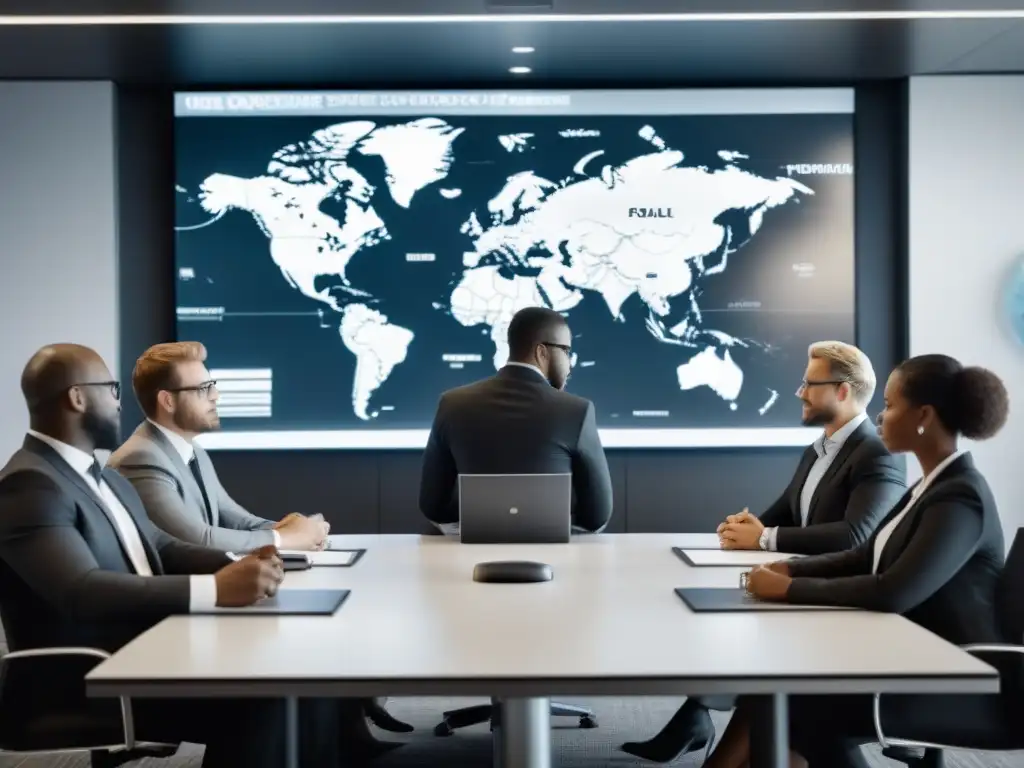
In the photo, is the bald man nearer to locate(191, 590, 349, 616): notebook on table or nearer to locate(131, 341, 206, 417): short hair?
locate(191, 590, 349, 616): notebook on table

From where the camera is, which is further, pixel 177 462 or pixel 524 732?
pixel 177 462

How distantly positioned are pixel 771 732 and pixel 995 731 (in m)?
0.62

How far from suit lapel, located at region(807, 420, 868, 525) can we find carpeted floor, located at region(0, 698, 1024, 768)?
1034mm

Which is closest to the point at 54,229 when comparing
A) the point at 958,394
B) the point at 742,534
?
the point at 742,534

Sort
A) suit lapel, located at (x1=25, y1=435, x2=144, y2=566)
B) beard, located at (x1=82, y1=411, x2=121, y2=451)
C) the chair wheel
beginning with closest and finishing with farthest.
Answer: suit lapel, located at (x1=25, y1=435, x2=144, y2=566) < beard, located at (x1=82, y1=411, x2=121, y2=451) < the chair wheel

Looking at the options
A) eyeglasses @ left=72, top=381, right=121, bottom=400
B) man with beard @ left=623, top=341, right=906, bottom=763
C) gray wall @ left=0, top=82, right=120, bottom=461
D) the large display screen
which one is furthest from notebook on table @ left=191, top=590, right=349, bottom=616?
gray wall @ left=0, top=82, right=120, bottom=461

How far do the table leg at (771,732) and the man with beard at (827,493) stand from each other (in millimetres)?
720

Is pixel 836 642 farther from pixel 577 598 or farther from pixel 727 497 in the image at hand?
pixel 727 497

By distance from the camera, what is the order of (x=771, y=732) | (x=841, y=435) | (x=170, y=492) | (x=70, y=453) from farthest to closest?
(x=841, y=435) < (x=170, y=492) < (x=70, y=453) < (x=771, y=732)

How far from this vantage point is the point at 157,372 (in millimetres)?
3688

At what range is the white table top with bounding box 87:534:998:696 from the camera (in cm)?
196

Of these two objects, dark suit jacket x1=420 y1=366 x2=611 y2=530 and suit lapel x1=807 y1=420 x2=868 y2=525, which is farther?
dark suit jacket x1=420 y1=366 x2=611 y2=530

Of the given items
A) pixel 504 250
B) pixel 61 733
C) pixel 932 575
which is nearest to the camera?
pixel 932 575

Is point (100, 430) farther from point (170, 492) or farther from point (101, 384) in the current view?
point (170, 492)
